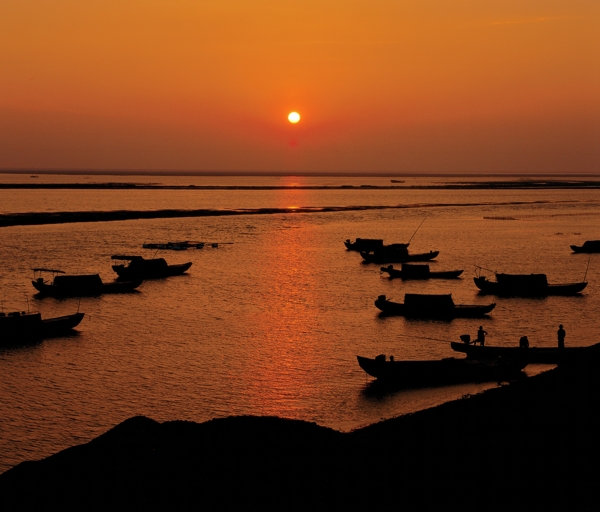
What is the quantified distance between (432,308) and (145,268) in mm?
22571

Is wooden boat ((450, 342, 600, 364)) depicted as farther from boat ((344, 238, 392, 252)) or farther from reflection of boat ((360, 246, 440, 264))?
boat ((344, 238, 392, 252))

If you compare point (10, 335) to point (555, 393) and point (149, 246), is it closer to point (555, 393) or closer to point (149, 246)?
point (555, 393)

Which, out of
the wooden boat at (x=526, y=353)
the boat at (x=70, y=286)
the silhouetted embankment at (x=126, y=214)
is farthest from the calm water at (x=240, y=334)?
the silhouetted embankment at (x=126, y=214)

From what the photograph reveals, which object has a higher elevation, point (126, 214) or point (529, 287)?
point (529, 287)

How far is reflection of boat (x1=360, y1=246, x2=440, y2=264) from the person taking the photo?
2515 inches

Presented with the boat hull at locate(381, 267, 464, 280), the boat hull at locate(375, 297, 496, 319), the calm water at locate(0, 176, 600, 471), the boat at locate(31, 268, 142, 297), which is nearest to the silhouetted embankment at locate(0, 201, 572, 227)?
the calm water at locate(0, 176, 600, 471)

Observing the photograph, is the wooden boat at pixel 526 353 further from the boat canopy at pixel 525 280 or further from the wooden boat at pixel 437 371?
the boat canopy at pixel 525 280

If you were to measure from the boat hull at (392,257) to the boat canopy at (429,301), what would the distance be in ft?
82.7

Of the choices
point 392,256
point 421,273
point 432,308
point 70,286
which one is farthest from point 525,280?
point 70,286

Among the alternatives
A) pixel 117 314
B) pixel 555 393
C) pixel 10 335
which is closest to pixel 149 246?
pixel 117 314

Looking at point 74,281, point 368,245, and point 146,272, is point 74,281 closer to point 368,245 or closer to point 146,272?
point 146,272

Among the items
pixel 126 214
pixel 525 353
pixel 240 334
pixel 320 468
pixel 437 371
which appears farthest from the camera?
pixel 126 214

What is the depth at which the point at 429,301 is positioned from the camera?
125 ft

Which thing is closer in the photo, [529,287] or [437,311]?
[437,311]
